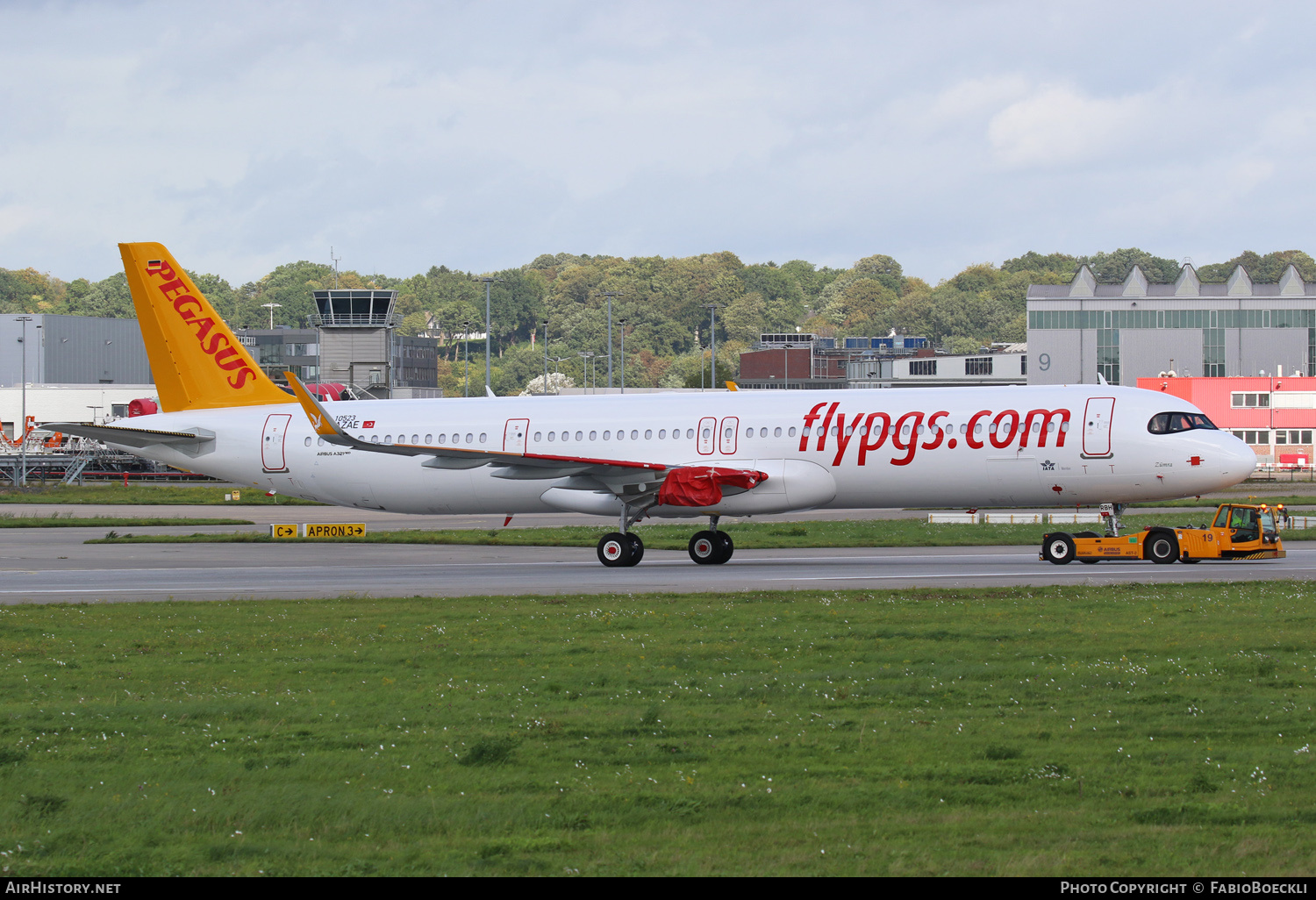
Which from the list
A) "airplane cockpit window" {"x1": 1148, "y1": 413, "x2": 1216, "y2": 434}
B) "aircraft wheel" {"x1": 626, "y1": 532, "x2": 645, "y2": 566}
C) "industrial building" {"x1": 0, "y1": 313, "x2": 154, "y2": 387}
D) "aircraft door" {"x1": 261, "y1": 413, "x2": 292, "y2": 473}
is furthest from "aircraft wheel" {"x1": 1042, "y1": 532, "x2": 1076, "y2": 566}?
"industrial building" {"x1": 0, "y1": 313, "x2": 154, "y2": 387}

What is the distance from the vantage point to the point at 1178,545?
31547mm

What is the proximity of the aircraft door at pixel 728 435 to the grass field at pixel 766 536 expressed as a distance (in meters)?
6.48

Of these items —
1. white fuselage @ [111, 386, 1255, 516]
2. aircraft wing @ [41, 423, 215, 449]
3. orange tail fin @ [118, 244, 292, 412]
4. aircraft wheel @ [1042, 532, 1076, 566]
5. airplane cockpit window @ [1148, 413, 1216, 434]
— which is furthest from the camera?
orange tail fin @ [118, 244, 292, 412]

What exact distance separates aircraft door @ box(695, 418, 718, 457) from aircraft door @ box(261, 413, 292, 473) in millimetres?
12336

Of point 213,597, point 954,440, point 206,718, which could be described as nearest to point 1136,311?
point 954,440

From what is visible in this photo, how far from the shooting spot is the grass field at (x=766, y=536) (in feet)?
131

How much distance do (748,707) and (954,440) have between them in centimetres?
1955

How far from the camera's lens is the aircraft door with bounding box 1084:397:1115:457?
103 ft

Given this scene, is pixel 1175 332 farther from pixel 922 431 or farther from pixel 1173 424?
pixel 922 431

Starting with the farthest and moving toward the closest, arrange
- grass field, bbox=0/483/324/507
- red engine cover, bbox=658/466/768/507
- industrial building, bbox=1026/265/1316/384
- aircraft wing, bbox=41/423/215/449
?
1. industrial building, bbox=1026/265/1316/384
2. grass field, bbox=0/483/324/507
3. aircraft wing, bbox=41/423/215/449
4. red engine cover, bbox=658/466/768/507

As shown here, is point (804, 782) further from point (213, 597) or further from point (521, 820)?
point (213, 597)

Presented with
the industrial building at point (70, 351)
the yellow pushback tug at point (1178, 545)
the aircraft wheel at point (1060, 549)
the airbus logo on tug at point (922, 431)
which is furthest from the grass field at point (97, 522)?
the industrial building at point (70, 351)

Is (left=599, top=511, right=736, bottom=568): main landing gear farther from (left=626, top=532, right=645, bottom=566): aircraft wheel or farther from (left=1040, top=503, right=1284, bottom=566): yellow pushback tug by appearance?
(left=1040, top=503, right=1284, bottom=566): yellow pushback tug

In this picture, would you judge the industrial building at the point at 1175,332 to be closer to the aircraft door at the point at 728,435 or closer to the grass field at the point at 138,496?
the grass field at the point at 138,496
